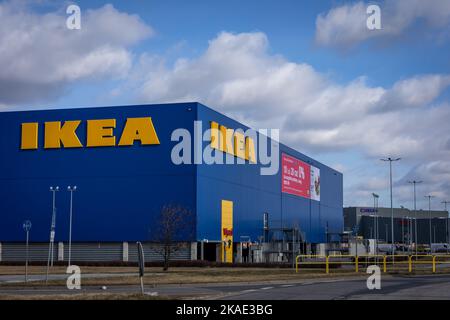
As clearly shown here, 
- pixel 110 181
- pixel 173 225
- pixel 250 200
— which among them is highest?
pixel 110 181

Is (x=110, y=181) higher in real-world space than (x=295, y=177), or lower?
lower

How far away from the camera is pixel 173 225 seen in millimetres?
59750

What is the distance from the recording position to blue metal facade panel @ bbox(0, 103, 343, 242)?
65.9 metres

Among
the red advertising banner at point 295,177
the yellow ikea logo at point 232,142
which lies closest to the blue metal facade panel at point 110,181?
the yellow ikea logo at point 232,142

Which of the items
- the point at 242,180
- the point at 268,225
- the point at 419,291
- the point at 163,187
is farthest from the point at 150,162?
the point at 419,291

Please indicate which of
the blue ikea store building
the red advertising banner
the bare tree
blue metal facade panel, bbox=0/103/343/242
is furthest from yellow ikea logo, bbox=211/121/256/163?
the red advertising banner

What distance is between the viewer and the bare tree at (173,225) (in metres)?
56.1

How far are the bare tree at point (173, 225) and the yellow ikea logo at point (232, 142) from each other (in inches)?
308

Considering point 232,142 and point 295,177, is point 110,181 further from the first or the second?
point 295,177

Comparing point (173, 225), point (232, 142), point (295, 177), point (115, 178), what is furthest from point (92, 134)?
point (295, 177)

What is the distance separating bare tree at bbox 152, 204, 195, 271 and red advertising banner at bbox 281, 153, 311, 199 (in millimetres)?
29724

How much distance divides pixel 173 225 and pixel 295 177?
136ft
